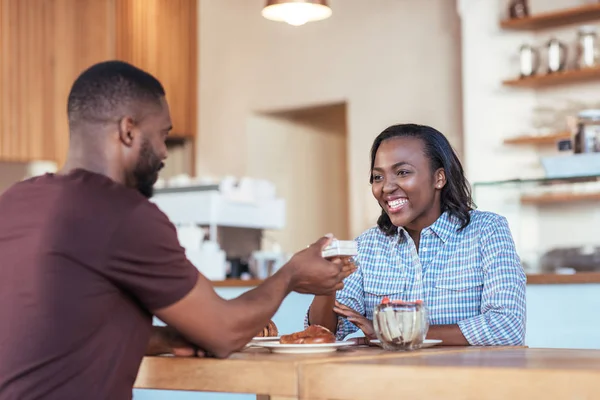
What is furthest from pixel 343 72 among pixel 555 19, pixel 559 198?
pixel 559 198

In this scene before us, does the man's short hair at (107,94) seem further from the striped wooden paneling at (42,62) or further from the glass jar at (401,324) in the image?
the striped wooden paneling at (42,62)

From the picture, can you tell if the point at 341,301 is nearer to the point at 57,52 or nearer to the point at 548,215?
the point at 548,215

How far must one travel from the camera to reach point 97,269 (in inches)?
56.6

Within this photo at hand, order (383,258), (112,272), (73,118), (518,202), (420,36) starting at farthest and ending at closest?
(420,36), (518,202), (383,258), (73,118), (112,272)

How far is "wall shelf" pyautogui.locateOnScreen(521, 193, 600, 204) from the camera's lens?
308 centimetres

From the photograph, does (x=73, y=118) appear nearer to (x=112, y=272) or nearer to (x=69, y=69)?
(x=112, y=272)

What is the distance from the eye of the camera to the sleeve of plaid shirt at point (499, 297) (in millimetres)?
2031

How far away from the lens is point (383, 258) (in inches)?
90.9

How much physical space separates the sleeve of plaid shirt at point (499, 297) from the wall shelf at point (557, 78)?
329cm

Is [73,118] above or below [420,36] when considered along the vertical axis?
below

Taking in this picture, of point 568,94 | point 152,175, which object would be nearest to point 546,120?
point 568,94

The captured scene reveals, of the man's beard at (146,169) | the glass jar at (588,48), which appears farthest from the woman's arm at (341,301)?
the glass jar at (588,48)

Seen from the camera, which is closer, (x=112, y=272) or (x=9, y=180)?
(x=112, y=272)

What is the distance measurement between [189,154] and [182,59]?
0.77 m
